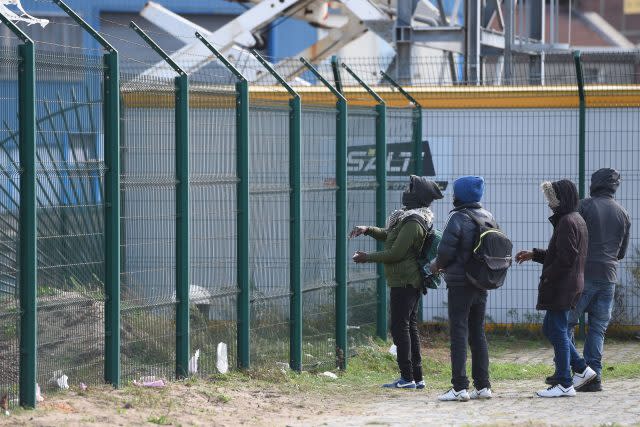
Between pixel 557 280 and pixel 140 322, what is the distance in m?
2.90

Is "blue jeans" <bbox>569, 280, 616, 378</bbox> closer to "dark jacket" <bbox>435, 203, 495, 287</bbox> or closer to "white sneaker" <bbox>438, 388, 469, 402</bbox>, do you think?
"white sneaker" <bbox>438, 388, 469, 402</bbox>

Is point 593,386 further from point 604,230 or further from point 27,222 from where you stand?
point 27,222

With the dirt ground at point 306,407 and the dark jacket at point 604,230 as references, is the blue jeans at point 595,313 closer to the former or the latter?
the dark jacket at point 604,230

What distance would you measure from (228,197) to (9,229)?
238 centimetres

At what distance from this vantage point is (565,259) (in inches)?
356

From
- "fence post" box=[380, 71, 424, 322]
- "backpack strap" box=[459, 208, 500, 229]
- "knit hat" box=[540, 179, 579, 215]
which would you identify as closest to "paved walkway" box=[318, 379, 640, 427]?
"backpack strap" box=[459, 208, 500, 229]

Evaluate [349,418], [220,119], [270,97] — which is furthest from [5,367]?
[270,97]

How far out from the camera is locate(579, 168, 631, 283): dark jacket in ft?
32.1

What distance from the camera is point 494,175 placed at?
13070 millimetres

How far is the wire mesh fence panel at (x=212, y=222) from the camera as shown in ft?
29.9

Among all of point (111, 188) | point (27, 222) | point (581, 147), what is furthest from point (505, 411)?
point (581, 147)

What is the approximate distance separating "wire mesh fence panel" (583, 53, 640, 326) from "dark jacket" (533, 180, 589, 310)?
3.82m

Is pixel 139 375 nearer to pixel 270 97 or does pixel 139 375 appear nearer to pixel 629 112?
pixel 270 97

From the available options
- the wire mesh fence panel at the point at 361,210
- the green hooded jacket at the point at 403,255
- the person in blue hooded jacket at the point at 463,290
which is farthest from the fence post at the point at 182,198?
the wire mesh fence panel at the point at 361,210
